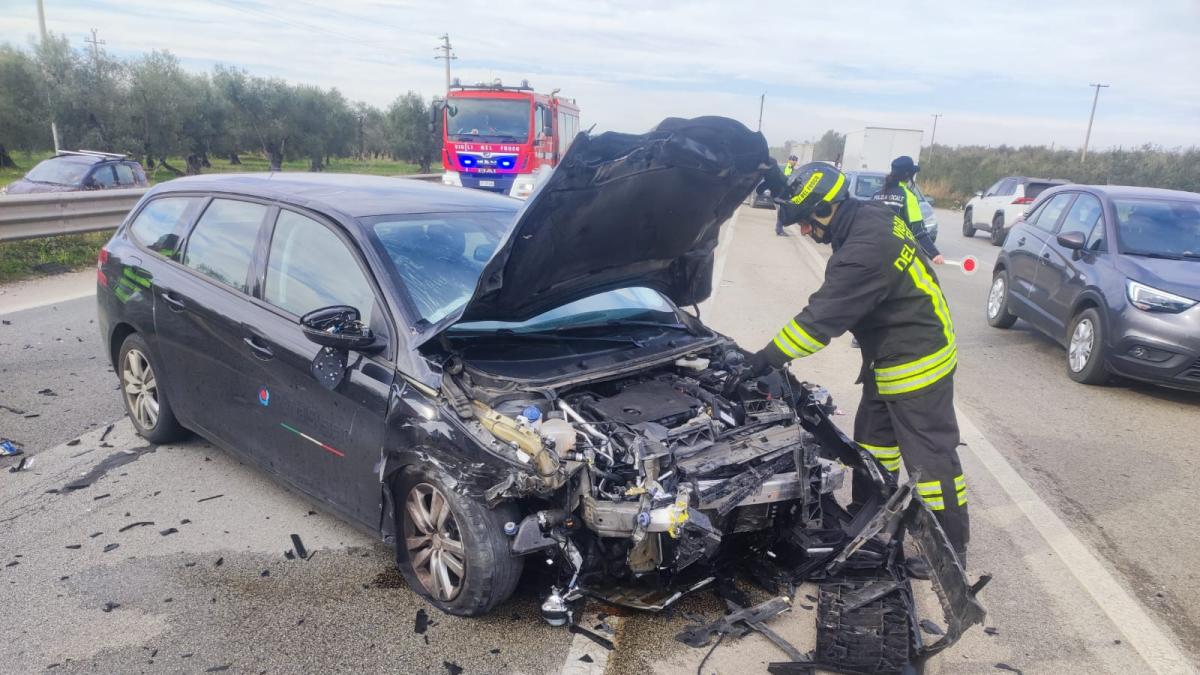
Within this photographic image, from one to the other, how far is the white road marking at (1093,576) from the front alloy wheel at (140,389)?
16.6 ft

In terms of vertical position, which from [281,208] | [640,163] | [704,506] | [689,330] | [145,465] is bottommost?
[145,465]

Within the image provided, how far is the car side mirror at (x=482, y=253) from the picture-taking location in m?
3.97

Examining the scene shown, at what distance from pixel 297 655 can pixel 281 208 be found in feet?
7.12

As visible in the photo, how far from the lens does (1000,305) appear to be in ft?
30.8

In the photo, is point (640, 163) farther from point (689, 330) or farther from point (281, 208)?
point (281, 208)

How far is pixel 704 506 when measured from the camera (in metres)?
3.00

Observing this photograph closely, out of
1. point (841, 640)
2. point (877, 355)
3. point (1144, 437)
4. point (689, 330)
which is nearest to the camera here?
point (841, 640)

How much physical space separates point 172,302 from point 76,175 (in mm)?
12451

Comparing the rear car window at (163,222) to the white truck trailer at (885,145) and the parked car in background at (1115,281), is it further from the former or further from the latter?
the white truck trailer at (885,145)

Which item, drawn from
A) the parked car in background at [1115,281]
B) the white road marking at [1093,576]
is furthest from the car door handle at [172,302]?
the parked car in background at [1115,281]

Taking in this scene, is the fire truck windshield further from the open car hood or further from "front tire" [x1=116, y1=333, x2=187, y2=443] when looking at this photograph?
the open car hood

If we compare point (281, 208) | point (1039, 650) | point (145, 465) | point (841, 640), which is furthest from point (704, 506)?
point (145, 465)

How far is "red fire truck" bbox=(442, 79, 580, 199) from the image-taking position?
18.3m

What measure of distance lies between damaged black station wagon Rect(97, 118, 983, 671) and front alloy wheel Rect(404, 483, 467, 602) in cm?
1
